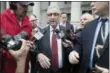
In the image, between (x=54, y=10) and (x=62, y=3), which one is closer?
(x=54, y=10)

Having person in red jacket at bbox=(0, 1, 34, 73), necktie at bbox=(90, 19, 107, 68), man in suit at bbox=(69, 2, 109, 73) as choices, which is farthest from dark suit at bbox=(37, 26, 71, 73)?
necktie at bbox=(90, 19, 107, 68)

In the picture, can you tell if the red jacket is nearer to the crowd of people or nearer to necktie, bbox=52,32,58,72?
the crowd of people

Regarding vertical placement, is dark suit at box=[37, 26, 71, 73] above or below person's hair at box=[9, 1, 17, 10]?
below

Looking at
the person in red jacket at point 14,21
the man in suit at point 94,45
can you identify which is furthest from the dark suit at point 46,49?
the man in suit at point 94,45

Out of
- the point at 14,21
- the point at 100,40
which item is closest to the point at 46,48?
the point at 14,21

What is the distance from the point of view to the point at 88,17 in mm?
6051

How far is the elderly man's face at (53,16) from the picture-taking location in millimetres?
4234

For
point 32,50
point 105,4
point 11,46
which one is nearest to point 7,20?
point 32,50

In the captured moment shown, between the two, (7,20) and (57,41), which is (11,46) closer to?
(7,20)

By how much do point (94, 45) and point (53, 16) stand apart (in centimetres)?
127

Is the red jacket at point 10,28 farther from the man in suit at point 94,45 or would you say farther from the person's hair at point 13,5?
the man in suit at point 94,45

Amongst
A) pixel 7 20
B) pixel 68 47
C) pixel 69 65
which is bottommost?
pixel 69 65

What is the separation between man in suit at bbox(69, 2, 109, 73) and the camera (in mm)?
2835

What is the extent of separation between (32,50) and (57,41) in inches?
18.1
